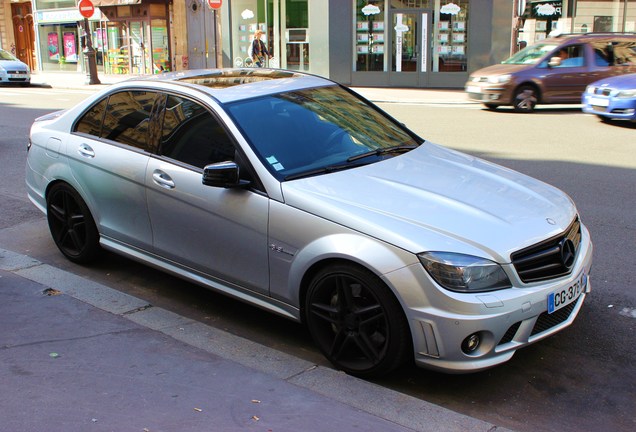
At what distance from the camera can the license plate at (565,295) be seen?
157 inches

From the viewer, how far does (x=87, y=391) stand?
3.63 m

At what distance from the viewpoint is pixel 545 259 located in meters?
4.04

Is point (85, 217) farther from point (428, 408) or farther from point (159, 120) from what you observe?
point (428, 408)

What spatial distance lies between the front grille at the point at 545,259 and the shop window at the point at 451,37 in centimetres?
2178

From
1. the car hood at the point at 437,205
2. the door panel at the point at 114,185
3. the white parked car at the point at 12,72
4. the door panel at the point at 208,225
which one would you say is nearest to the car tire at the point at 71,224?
the door panel at the point at 114,185

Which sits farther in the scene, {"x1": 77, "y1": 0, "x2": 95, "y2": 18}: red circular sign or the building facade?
{"x1": 77, "y1": 0, "x2": 95, "y2": 18}: red circular sign

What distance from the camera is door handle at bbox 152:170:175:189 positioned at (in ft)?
16.4

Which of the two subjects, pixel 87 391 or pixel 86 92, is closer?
pixel 87 391

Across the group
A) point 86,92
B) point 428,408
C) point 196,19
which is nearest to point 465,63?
point 196,19

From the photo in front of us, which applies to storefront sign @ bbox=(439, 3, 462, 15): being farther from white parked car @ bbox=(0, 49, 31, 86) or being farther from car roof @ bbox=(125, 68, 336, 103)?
car roof @ bbox=(125, 68, 336, 103)

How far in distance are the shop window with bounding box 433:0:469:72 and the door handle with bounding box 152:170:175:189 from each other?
2141 cm

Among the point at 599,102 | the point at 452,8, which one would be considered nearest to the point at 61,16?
the point at 452,8

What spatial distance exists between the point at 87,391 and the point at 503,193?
2.70 metres

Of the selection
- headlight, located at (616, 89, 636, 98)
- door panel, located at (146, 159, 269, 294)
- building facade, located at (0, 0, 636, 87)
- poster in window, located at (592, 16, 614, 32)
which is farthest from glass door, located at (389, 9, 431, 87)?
door panel, located at (146, 159, 269, 294)
